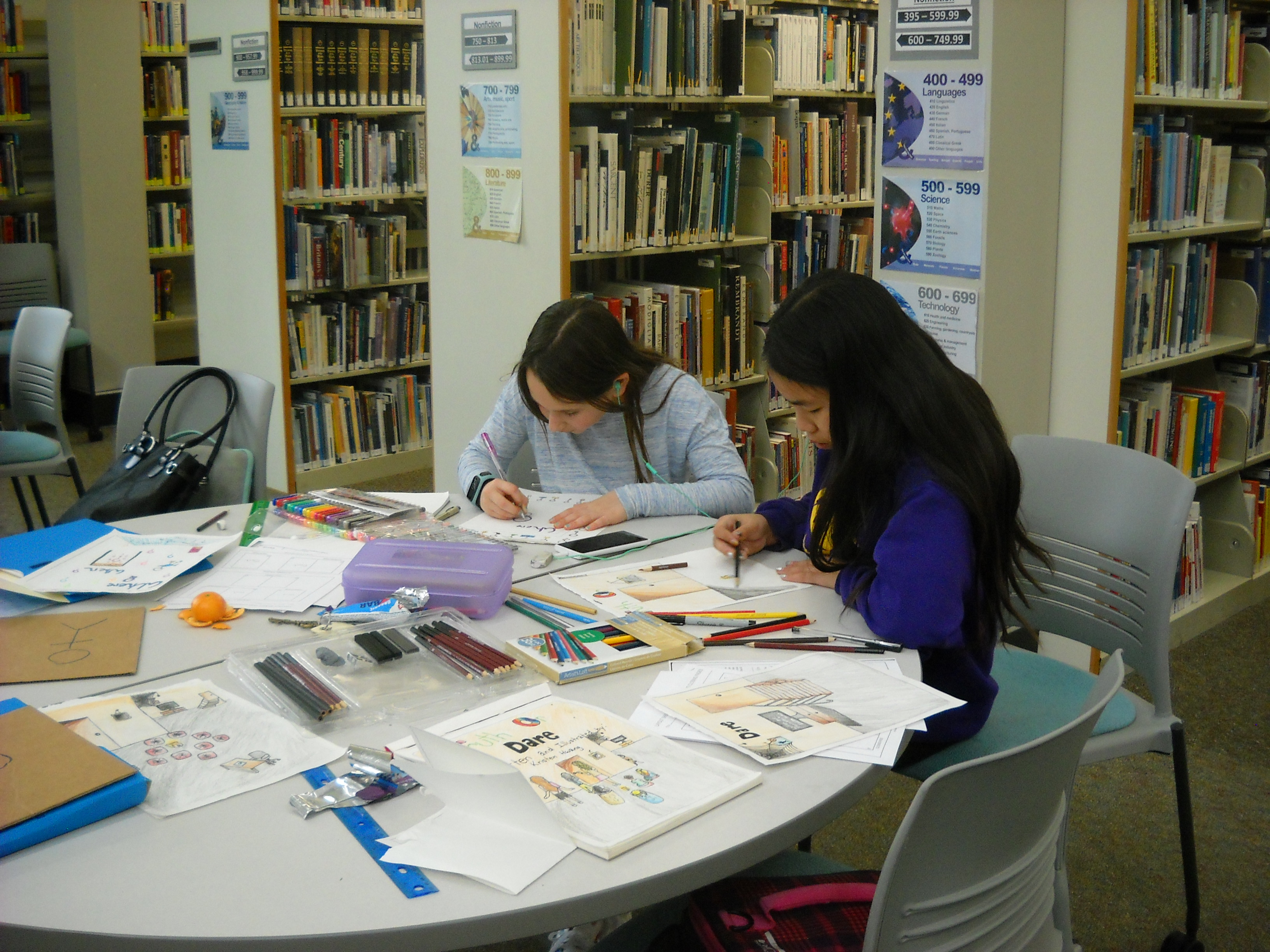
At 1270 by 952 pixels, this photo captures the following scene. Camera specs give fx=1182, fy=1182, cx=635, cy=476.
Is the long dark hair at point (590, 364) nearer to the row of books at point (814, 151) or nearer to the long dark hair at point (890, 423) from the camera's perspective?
the long dark hair at point (890, 423)

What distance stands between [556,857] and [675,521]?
3.64 feet

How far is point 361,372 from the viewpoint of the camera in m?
4.93

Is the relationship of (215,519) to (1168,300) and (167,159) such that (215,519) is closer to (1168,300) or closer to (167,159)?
(1168,300)

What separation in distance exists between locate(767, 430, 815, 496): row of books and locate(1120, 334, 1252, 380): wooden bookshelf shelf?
3.81 ft

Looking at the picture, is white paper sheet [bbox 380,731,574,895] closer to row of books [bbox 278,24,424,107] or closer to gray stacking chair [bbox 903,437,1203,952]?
gray stacking chair [bbox 903,437,1203,952]

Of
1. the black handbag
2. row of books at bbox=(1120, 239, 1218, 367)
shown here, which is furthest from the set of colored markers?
row of books at bbox=(1120, 239, 1218, 367)

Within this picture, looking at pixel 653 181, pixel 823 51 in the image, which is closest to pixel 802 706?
pixel 653 181

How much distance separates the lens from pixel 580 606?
1691 mm

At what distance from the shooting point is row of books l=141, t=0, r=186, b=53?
577 centimetres

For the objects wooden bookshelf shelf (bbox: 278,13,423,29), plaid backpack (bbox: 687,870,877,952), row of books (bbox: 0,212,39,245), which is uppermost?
wooden bookshelf shelf (bbox: 278,13,423,29)

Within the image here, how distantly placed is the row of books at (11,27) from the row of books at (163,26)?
0.55 m

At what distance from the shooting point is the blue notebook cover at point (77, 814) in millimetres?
1075

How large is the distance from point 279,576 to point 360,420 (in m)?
3.24

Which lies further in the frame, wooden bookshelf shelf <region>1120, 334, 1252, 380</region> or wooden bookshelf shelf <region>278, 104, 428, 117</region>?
wooden bookshelf shelf <region>278, 104, 428, 117</region>
